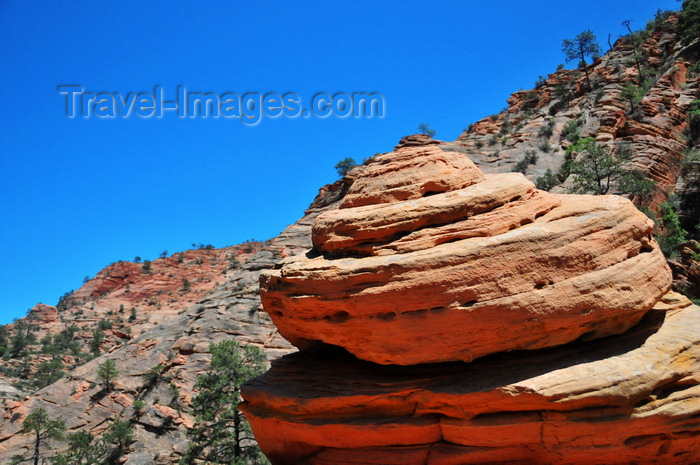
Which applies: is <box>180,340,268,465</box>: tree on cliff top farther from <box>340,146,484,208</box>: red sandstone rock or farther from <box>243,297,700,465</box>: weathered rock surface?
<box>340,146,484,208</box>: red sandstone rock

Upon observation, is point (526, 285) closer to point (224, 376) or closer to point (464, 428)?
point (464, 428)

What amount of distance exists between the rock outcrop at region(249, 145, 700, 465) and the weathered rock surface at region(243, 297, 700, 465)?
0.10 ft

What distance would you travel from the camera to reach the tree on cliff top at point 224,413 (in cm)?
2269

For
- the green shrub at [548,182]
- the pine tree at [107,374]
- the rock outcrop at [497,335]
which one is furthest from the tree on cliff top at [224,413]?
the green shrub at [548,182]

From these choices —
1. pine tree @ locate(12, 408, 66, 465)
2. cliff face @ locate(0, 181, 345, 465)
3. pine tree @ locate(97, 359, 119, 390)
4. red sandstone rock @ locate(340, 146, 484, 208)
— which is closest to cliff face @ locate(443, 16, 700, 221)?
cliff face @ locate(0, 181, 345, 465)

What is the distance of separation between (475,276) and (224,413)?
19257 millimetres

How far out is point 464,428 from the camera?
375 inches

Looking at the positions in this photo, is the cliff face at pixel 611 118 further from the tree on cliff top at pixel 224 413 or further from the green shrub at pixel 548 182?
the tree on cliff top at pixel 224 413

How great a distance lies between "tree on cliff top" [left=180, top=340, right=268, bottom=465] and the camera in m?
22.7

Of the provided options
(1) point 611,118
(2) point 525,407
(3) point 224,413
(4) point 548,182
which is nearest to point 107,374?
(3) point 224,413

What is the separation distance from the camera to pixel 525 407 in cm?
909

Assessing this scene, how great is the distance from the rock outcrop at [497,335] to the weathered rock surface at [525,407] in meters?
0.03

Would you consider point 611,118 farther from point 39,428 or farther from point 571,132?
point 39,428

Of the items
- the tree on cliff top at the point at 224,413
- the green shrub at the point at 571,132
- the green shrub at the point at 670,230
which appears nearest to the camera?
the tree on cliff top at the point at 224,413
